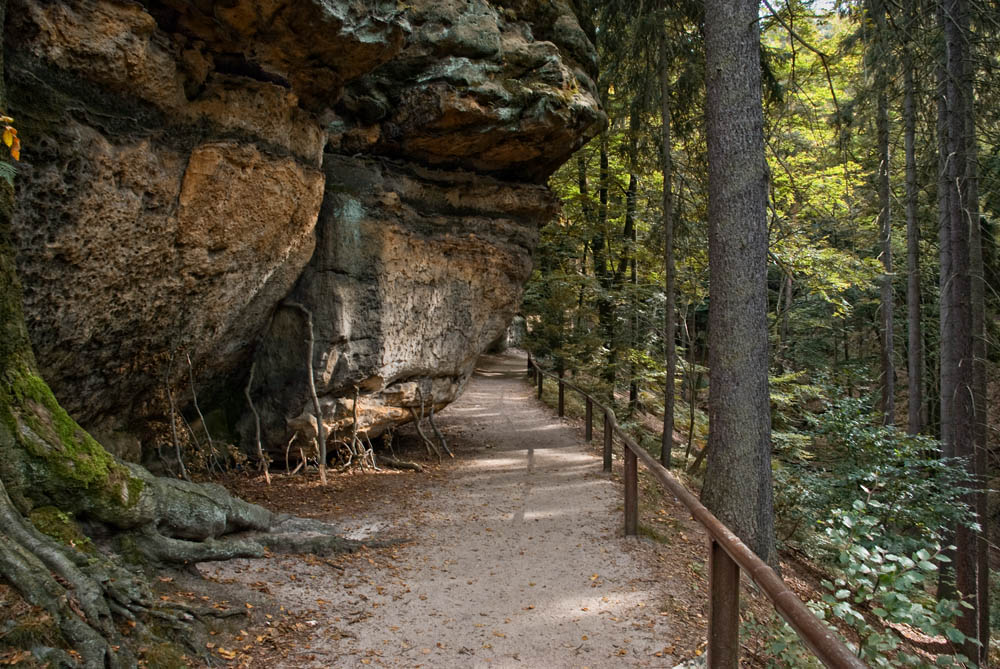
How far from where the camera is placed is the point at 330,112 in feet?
28.2

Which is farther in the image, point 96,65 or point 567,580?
point 567,580

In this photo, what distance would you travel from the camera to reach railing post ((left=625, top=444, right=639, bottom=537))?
6477 millimetres

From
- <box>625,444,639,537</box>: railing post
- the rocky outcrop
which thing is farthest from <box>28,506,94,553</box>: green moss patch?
<box>625,444,639,537</box>: railing post

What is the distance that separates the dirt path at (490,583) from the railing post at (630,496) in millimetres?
158

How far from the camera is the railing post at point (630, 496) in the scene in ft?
21.2

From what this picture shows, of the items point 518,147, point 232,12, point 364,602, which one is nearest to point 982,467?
point 518,147

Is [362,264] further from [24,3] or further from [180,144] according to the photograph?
[24,3]

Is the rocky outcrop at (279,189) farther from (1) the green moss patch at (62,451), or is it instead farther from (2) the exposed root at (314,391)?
(1) the green moss patch at (62,451)

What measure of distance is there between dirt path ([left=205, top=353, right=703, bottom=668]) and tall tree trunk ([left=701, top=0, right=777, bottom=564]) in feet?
3.06

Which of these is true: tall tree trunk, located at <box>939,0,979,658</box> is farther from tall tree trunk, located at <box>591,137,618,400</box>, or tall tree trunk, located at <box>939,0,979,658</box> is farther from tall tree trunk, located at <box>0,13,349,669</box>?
tall tree trunk, located at <box>0,13,349,669</box>

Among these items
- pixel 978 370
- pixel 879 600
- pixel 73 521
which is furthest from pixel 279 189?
pixel 978 370

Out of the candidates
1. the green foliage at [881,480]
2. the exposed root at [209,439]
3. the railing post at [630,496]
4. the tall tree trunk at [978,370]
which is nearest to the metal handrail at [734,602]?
the railing post at [630,496]

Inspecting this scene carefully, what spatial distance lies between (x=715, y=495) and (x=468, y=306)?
219 inches

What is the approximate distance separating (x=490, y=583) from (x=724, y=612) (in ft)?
8.33
